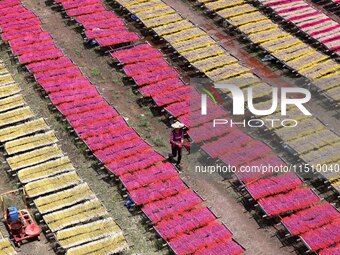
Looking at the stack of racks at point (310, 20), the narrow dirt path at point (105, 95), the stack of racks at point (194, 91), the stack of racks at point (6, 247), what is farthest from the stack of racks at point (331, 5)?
the stack of racks at point (6, 247)

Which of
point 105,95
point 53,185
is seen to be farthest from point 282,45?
point 53,185

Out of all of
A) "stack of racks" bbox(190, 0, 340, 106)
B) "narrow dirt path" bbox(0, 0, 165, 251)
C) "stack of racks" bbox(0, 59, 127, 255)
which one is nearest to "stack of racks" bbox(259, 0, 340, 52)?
"stack of racks" bbox(190, 0, 340, 106)

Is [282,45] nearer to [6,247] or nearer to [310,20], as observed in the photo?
[310,20]

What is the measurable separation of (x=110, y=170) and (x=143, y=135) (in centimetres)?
444

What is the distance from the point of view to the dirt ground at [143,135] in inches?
1380

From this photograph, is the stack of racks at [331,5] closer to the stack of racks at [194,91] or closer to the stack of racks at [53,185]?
the stack of racks at [194,91]

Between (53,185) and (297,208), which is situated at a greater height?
(297,208)

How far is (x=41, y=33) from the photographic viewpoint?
51.5 meters

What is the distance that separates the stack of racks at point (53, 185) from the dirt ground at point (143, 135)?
0.88m

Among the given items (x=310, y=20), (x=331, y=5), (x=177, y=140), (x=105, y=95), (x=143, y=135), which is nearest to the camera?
(x=177, y=140)

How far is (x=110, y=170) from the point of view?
38531 mm

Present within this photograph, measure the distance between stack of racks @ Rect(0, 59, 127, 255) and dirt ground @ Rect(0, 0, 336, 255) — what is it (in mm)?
879

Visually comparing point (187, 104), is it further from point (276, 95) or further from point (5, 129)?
point (5, 129)

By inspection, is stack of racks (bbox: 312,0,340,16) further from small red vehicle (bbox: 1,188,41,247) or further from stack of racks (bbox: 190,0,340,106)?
small red vehicle (bbox: 1,188,41,247)
